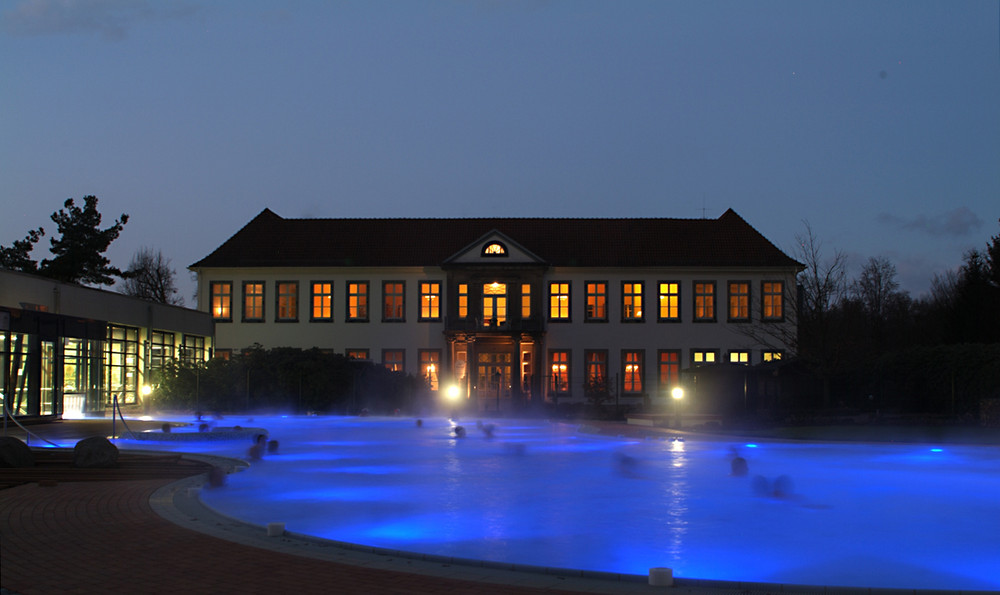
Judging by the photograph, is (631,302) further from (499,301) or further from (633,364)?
(499,301)

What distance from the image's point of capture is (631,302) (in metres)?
47.5

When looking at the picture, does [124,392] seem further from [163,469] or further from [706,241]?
[706,241]

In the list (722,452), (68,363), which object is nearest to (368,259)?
(68,363)

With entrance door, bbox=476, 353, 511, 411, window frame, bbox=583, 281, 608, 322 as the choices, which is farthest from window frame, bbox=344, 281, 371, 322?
window frame, bbox=583, 281, 608, 322

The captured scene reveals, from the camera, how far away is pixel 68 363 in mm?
31422

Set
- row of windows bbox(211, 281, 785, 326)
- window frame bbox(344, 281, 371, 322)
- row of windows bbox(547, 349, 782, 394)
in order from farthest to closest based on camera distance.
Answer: window frame bbox(344, 281, 371, 322) → row of windows bbox(211, 281, 785, 326) → row of windows bbox(547, 349, 782, 394)

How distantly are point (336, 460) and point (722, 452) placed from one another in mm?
8032

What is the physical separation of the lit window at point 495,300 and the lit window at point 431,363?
3.28 meters

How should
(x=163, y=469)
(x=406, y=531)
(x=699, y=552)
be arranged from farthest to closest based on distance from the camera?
1. (x=163, y=469)
2. (x=406, y=531)
3. (x=699, y=552)

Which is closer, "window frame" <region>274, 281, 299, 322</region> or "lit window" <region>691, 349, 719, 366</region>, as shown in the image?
"lit window" <region>691, 349, 719, 366</region>

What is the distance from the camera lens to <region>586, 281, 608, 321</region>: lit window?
47406 millimetres

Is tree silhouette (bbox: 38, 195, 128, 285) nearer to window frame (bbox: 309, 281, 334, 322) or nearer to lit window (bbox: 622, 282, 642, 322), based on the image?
window frame (bbox: 309, 281, 334, 322)

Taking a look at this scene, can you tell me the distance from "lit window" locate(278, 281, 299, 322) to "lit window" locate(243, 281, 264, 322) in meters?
0.92

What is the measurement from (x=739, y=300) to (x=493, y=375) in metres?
13.0
